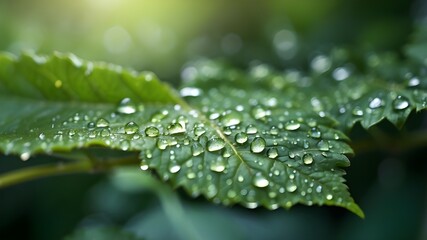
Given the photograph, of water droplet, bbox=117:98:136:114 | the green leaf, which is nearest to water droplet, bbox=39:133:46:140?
the green leaf

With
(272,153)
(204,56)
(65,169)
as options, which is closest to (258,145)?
(272,153)

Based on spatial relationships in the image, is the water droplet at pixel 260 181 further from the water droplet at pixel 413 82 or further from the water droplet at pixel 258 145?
the water droplet at pixel 413 82

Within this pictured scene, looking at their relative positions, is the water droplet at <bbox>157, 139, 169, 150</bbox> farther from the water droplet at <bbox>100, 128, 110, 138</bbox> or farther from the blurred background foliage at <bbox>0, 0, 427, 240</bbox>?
the blurred background foliage at <bbox>0, 0, 427, 240</bbox>

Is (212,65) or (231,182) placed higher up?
(212,65)

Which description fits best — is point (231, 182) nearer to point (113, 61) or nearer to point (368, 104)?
point (368, 104)

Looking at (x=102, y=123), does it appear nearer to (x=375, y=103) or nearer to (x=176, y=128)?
(x=176, y=128)

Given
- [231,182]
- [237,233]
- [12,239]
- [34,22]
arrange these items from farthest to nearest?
[34,22], [12,239], [237,233], [231,182]

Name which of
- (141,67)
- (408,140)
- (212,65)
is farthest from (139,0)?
(408,140)
